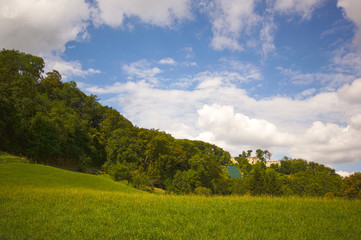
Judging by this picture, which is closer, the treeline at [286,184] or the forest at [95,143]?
the forest at [95,143]

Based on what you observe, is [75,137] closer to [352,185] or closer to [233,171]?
[352,185]

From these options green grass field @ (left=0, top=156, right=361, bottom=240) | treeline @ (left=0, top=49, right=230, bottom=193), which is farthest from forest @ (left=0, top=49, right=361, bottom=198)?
green grass field @ (left=0, top=156, right=361, bottom=240)

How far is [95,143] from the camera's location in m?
74.4

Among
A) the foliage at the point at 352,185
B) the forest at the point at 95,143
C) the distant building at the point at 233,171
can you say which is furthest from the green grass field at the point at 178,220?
the distant building at the point at 233,171

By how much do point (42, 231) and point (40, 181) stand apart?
23.2 m

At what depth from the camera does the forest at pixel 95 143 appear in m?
47.5

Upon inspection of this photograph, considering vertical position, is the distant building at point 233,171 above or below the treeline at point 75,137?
below

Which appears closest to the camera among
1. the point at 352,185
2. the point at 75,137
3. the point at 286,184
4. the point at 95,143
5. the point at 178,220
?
the point at 178,220

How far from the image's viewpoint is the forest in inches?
1871

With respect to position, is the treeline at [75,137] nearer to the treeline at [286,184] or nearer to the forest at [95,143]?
the forest at [95,143]

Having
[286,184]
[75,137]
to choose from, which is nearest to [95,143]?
[75,137]

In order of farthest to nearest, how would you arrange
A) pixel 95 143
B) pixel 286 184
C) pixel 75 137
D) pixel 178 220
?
pixel 286 184, pixel 95 143, pixel 75 137, pixel 178 220

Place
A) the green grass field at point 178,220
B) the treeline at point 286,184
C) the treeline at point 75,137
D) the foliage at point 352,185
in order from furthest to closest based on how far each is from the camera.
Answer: the treeline at point 286,184, the treeline at point 75,137, the foliage at point 352,185, the green grass field at point 178,220

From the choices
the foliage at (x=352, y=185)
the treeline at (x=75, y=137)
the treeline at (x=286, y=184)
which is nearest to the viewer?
the foliage at (x=352, y=185)
